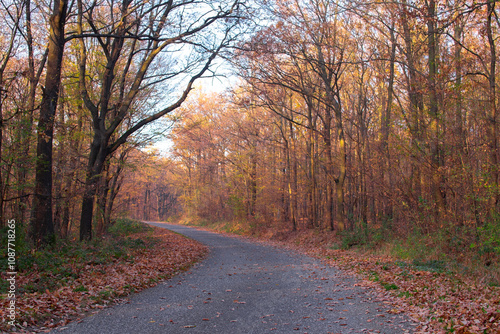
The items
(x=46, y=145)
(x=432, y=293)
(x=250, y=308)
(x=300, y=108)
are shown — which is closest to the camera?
(x=250, y=308)

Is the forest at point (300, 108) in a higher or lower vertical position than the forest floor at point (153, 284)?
higher

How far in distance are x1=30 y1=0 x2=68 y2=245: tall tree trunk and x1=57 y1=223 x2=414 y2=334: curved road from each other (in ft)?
13.7

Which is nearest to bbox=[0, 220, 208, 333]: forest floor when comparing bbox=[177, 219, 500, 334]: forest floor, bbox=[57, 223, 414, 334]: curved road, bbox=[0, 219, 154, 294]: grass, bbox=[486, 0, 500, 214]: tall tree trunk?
bbox=[0, 219, 154, 294]: grass

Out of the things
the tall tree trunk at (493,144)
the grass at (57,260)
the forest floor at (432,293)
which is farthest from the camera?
the tall tree trunk at (493,144)

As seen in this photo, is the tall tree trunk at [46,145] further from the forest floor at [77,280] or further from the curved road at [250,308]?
the curved road at [250,308]

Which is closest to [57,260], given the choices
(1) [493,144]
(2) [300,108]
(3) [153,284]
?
(3) [153,284]

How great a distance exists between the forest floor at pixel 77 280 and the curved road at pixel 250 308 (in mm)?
375

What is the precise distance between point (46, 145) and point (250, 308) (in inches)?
295

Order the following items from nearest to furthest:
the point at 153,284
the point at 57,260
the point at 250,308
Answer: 1. the point at 250,308
2. the point at 153,284
3. the point at 57,260

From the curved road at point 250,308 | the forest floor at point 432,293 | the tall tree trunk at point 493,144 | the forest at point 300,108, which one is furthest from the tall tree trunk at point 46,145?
the tall tree trunk at point 493,144

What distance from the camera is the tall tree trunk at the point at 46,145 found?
912cm

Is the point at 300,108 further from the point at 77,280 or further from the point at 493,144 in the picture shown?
the point at 77,280

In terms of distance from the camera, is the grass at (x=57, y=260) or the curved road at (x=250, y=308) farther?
the grass at (x=57, y=260)

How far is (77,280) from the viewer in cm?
691
